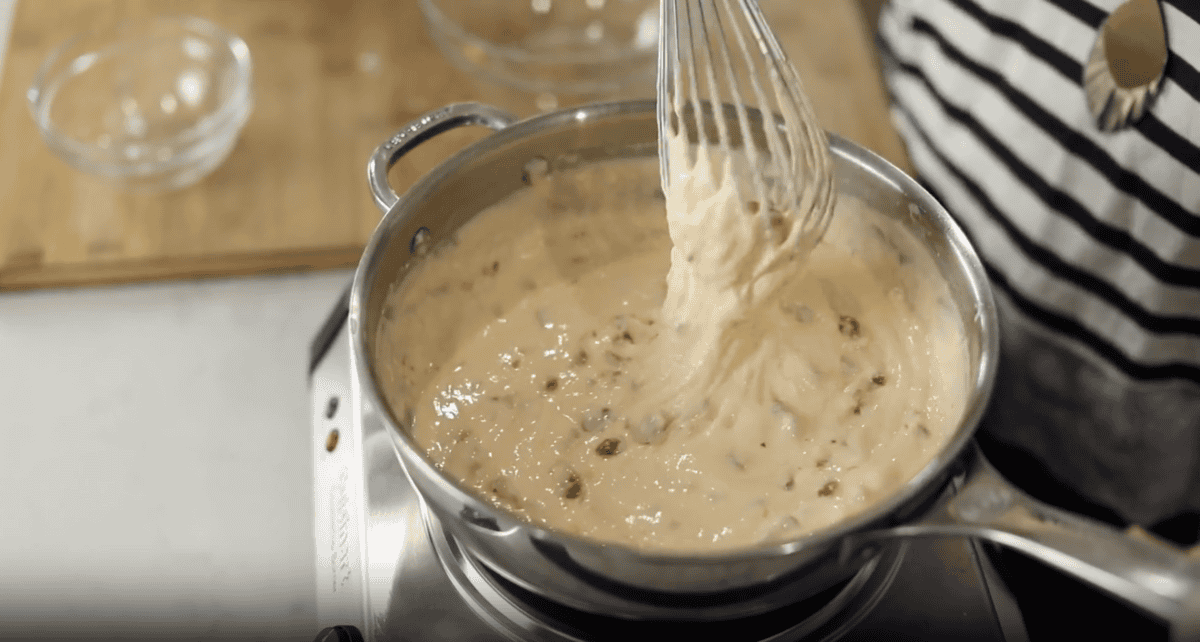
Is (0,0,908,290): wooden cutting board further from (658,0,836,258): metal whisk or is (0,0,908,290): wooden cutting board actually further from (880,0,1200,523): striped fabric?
(658,0,836,258): metal whisk

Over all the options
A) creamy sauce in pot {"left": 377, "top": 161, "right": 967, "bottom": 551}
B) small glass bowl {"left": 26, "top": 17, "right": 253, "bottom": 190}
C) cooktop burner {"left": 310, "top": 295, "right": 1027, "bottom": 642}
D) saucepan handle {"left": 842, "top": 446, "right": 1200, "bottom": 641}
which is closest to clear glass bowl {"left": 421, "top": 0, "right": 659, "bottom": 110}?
small glass bowl {"left": 26, "top": 17, "right": 253, "bottom": 190}

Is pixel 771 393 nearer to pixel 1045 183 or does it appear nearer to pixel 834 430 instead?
pixel 834 430

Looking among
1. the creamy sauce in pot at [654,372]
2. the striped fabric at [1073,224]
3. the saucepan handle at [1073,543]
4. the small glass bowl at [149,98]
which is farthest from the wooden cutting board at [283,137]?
the saucepan handle at [1073,543]

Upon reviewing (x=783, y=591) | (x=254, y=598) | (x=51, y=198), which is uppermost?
(x=783, y=591)

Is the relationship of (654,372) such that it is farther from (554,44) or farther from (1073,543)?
(554,44)

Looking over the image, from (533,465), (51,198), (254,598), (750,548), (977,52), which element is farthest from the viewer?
(51,198)

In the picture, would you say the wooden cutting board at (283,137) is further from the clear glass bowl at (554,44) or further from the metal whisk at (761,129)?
the metal whisk at (761,129)

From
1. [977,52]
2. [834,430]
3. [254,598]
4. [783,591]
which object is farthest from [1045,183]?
[254,598]
